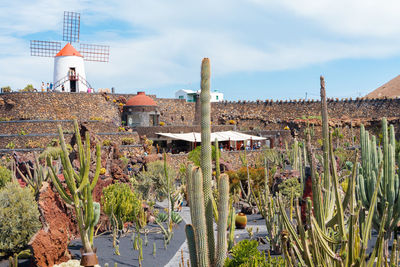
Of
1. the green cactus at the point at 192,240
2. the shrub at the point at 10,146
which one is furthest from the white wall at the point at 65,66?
the green cactus at the point at 192,240

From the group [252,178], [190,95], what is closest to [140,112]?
[252,178]

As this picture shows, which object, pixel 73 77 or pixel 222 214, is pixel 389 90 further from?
pixel 222 214

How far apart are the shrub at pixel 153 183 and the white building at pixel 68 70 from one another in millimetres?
19046

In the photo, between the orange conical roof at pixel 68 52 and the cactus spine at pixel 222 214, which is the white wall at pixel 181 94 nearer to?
the orange conical roof at pixel 68 52

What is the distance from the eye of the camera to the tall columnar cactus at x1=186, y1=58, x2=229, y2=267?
16.9 feet

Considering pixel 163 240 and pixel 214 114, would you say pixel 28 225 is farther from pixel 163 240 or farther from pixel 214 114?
pixel 214 114

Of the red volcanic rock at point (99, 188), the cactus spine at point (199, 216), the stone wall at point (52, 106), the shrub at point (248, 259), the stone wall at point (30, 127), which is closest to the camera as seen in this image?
the cactus spine at point (199, 216)

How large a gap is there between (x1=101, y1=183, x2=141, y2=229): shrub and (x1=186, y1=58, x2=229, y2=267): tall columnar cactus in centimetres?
517

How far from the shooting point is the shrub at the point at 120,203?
34.3 ft

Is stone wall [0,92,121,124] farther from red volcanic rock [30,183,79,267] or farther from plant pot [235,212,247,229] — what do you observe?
red volcanic rock [30,183,79,267]

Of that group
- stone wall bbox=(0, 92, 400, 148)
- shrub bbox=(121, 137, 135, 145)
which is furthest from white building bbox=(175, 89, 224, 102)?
shrub bbox=(121, 137, 135, 145)

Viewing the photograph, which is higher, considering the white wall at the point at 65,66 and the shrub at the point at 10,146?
the white wall at the point at 65,66

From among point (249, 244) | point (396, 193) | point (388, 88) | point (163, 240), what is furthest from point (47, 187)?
point (388, 88)

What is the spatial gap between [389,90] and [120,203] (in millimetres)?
42991
